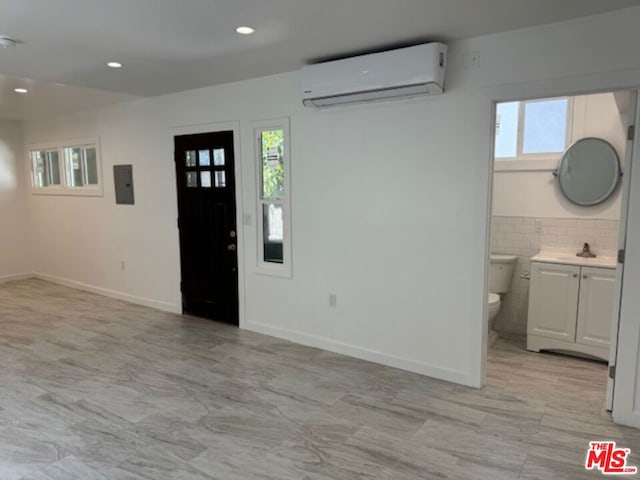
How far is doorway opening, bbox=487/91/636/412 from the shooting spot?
3.57 m

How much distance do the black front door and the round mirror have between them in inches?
128

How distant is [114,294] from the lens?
588cm

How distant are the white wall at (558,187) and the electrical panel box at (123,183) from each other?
14.0 feet

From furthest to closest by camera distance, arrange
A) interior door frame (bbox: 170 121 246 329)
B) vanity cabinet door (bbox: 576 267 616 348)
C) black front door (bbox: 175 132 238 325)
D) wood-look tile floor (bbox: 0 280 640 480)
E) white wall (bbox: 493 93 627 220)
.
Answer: black front door (bbox: 175 132 238 325), interior door frame (bbox: 170 121 246 329), white wall (bbox: 493 93 627 220), vanity cabinet door (bbox: 576 267 616 348), wood-look tile floor (bbox: 0 280 640 480)

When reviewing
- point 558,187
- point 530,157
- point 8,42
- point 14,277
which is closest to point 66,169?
point 14,277

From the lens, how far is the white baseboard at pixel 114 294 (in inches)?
207

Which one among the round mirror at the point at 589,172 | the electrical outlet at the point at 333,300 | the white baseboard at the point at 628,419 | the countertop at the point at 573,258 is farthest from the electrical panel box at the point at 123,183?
the white baseboard at the point at 628,419

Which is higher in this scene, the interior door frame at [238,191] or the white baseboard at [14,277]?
the interior door frame at [238,191]

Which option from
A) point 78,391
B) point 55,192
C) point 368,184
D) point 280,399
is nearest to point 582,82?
point 368,184

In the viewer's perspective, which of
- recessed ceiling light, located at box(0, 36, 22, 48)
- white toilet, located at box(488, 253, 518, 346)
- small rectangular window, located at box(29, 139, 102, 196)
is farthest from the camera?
small rectangular window, located at box(29, 139, 102, 196)

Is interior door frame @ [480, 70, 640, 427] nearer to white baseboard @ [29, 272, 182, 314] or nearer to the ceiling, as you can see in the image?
the ceiling

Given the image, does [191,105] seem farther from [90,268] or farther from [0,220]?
[0,220]

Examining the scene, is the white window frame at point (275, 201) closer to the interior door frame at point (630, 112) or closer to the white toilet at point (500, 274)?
the interior door frame at point (630, 112)

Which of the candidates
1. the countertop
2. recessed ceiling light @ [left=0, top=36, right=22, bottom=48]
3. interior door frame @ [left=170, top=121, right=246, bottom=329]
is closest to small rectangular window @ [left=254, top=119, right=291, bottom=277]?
interior door frame @ [left=170, top=121, right=246, bottom=329]
